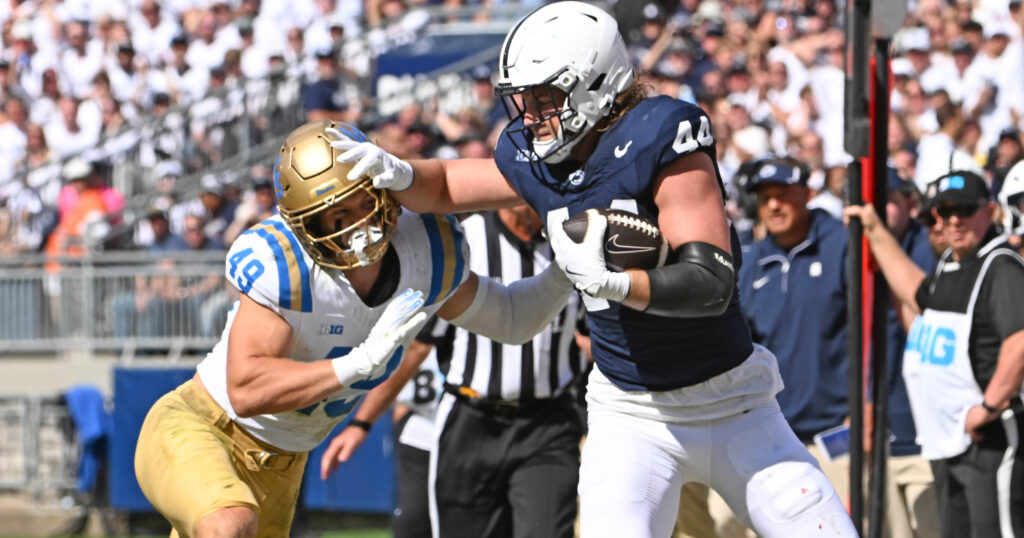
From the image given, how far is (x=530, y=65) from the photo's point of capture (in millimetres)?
3555

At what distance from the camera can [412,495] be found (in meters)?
5.46

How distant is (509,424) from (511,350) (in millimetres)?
274

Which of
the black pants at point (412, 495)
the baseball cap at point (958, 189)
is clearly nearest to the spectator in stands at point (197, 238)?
the black pants at point (412, 495)

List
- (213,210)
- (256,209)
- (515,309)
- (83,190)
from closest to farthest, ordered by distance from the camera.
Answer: (515,309) → (256,209) → (213,210) → (83,190)

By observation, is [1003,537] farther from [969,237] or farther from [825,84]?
[825,84]

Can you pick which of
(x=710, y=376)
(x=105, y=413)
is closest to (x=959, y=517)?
(x=710, y=376)

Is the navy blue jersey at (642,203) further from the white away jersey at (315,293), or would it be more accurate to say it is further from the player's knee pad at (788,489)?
the white away jersey at (315,293)

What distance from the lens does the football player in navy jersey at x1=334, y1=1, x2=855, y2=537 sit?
3.44 meters

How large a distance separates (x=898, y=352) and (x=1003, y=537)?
1.06 metres

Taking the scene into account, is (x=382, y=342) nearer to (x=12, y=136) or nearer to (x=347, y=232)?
(x=347, y=232)

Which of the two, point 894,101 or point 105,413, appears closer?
point 105,413

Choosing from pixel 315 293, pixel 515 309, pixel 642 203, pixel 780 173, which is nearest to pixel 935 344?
pixel 780 173

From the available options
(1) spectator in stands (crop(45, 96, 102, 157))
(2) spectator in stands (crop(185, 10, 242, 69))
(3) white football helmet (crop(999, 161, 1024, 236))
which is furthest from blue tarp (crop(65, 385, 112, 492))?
(3) white football helmet (crop(999, 161, 1024, 236))

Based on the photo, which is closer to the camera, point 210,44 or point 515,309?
point 515,309
